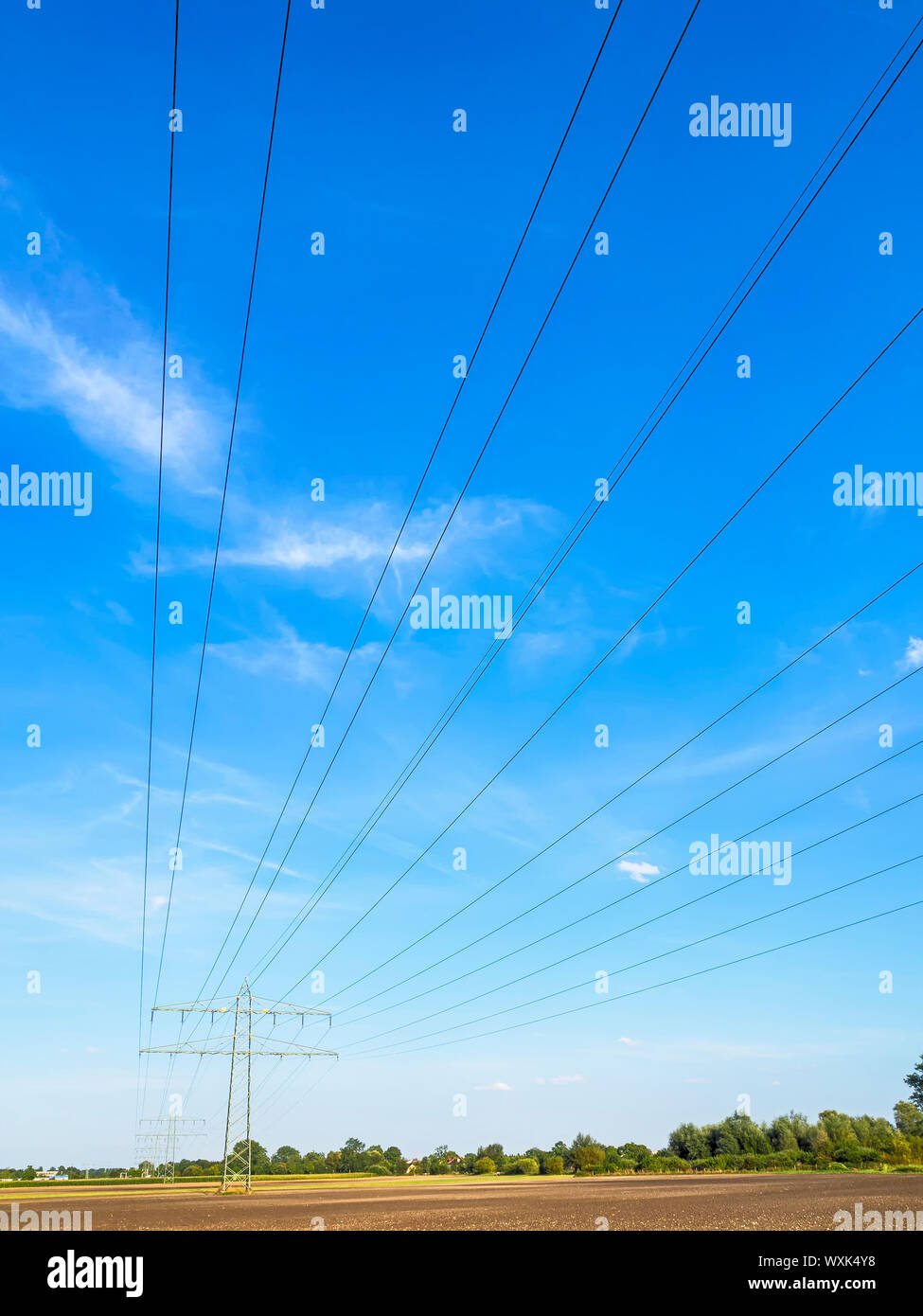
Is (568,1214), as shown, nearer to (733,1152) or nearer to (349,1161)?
(733,1152)

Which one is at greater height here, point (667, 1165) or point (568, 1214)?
point (568, 1214)

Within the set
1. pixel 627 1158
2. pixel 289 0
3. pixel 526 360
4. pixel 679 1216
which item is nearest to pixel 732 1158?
pixel 627 1158

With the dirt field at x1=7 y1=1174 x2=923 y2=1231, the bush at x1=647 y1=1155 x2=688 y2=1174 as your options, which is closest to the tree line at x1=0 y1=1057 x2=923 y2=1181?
the bush at x1=647 y1=1155 x2=688 y2=1174

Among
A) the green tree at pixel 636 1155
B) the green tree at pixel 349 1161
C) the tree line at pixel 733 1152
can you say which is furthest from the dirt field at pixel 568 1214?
the green tree at pixel 349 1161

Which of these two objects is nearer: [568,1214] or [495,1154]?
[568,1214]

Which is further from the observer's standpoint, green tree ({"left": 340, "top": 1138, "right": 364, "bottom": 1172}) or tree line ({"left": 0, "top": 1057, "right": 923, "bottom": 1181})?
green tree ({"left": 340, "top": 1138, "right": 364, "bottom": 1172})

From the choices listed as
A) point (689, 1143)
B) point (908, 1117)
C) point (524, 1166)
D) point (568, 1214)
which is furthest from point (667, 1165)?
point (568, 1214)

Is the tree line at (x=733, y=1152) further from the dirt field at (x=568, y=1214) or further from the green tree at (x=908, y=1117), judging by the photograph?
the dirt field at (x=568, y=1214)

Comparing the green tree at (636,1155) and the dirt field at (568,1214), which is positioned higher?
the dirt field at (568,1214)

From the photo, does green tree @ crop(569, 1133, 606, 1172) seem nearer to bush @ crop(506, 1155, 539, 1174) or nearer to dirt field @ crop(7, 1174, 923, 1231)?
bush @ crop(506, 1155, 539, 1174)

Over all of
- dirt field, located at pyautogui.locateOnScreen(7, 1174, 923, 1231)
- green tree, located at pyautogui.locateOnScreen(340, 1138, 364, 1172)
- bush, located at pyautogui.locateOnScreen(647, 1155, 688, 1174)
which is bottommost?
green tree, located at pyautogui.locateOnScreen(340, 1138, 364, 1172)

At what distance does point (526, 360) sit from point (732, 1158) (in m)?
137

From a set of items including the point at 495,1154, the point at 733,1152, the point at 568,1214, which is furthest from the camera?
the point at 495,1154
